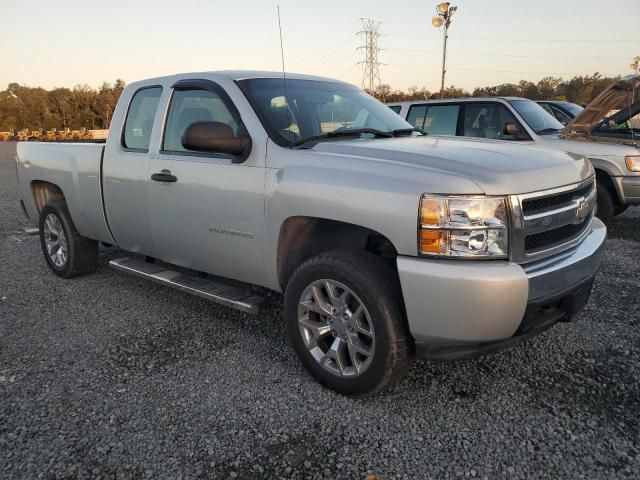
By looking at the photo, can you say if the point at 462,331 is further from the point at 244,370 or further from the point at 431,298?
the point at 244,370

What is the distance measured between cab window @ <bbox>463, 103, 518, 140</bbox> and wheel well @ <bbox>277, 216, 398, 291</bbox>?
16.9ft

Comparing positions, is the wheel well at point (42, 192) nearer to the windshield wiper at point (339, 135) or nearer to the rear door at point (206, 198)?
the rear door at point (206, 198)

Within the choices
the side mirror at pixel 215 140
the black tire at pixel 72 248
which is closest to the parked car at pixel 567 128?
the side mirror at pixel 215 140

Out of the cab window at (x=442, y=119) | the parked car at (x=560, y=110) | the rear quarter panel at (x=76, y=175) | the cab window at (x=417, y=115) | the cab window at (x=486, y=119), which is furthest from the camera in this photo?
the parked car at (x=560, y=110)

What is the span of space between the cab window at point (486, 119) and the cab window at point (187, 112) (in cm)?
502

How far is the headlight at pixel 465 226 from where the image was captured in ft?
7.88

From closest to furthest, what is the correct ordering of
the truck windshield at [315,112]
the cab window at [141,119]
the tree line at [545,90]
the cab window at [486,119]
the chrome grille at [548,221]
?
the chrome grille at [548,221]
the truck windshield at [315,112]
the cab window at [141,119]
the cab window at [486,119]
the tree line at [545,90]

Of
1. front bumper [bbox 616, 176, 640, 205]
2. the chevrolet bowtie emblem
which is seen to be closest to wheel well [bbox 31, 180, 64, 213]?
the chevrolet bowtie emblem

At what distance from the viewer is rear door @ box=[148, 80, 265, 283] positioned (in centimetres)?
325

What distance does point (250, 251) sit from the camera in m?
3.30

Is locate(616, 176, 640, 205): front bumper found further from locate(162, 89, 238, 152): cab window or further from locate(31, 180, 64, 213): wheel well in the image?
locate(31, 180, 64, 213): wheel well

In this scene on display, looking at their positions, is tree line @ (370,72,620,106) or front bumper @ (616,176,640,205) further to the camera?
tree line @ (370,72,620,106)

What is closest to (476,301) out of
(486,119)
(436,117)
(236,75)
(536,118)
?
(236,75)

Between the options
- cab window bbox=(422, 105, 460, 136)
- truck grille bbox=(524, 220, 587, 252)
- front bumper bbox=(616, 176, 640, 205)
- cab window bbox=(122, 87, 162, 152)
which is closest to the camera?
truck grille bbox=(524, 220, 587, 252)
